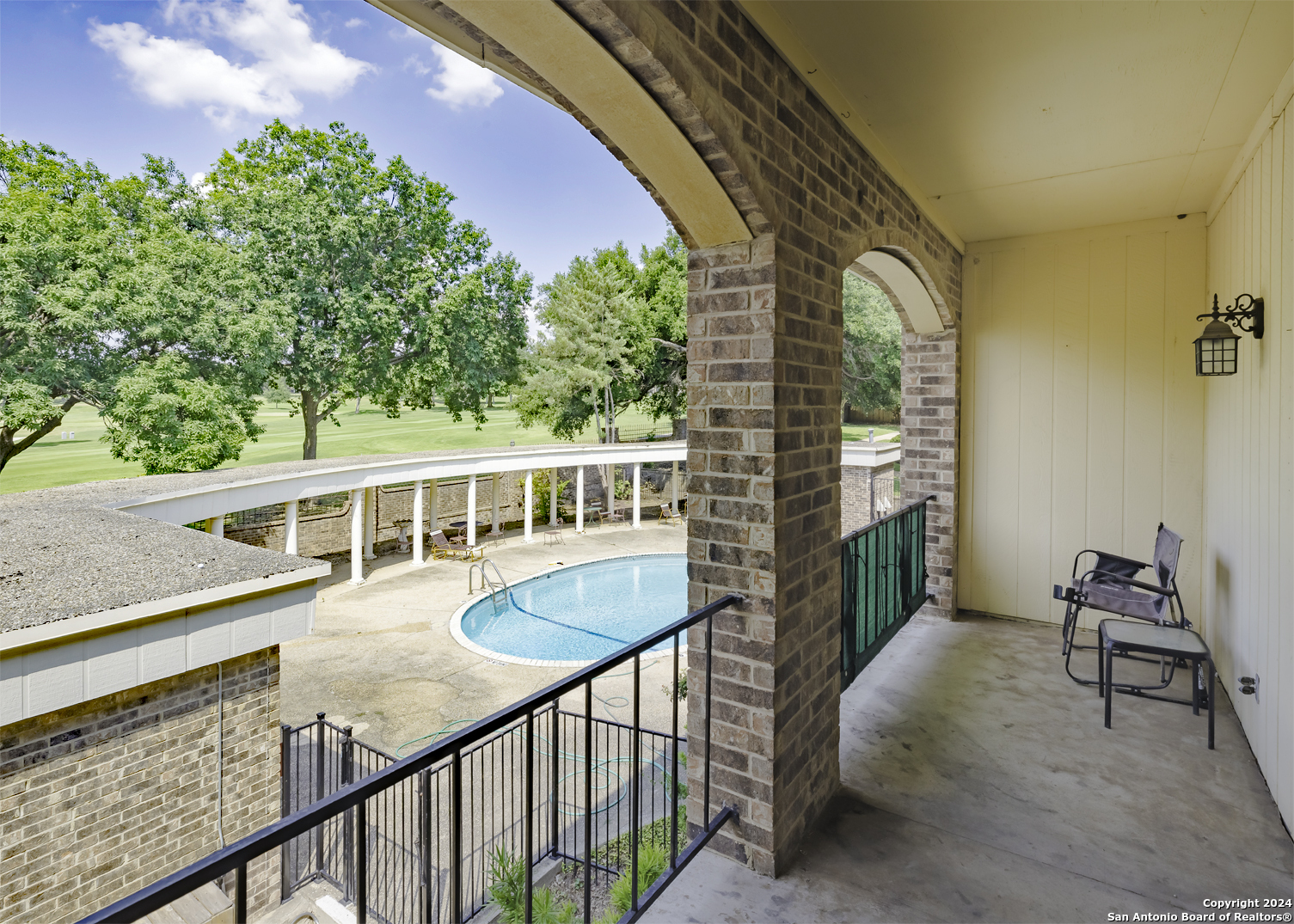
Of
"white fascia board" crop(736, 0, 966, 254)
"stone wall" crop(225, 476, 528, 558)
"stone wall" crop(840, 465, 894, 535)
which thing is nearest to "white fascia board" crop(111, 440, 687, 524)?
"stone wall" crop(225, 476, 528, 558)

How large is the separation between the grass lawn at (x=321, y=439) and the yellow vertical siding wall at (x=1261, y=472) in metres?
15.1

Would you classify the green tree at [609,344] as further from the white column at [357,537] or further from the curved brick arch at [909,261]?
the curved brick arch at [909,261]

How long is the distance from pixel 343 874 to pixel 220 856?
4638 millimetres

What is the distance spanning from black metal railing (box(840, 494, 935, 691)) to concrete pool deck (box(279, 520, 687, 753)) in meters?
2.47

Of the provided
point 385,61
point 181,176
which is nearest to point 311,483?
point 181,176

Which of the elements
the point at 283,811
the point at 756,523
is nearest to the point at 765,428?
the point at 756,523

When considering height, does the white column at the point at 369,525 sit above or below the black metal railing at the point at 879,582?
below

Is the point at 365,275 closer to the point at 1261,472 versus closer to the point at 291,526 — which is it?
the point at 291,526

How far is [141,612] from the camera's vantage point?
3475 millimetres

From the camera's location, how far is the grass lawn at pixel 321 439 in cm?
2058

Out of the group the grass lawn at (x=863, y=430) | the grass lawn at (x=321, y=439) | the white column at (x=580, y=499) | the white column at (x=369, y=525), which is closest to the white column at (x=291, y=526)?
the white column at (x=369, y=525)

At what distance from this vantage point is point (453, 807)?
116 cm

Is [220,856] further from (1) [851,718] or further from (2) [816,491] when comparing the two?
(1) [851,718]

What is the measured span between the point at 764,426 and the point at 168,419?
15.7m
